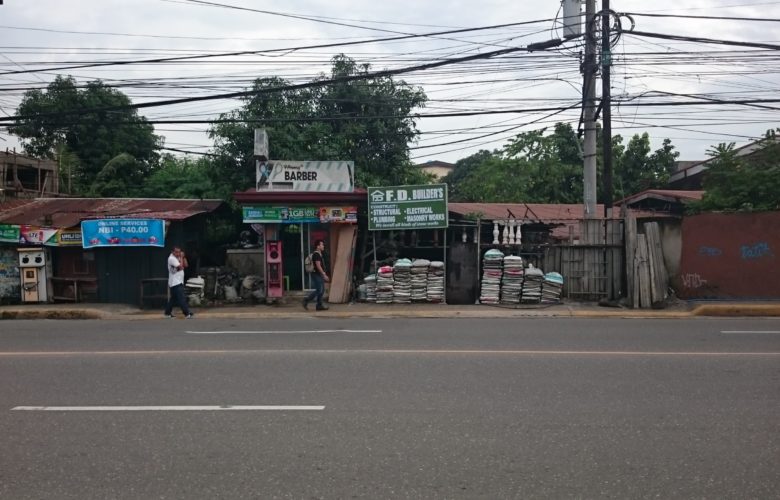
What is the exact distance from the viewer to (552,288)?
15352mm

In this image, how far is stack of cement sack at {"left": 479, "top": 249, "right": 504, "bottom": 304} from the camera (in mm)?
15562

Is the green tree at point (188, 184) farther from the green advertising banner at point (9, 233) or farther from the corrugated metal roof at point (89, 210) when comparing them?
the green advertising banner at point (9, 233)

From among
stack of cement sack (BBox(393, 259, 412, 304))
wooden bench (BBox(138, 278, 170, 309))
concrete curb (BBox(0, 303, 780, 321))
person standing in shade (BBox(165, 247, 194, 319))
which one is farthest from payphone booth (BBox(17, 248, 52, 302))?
stack of cement sack (BBox(393, 259, 412, 304))

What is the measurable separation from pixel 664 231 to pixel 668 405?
10.6 meters

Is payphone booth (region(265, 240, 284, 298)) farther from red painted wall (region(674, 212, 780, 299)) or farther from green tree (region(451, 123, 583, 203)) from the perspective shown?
green tree (region(451, 123, 583, 203))

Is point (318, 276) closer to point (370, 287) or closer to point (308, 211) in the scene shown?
point (370, 287)

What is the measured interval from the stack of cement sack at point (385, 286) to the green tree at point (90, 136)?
18078mm

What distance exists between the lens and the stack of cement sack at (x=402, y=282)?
1579cm

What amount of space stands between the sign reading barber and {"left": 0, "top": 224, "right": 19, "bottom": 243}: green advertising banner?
626 centimetres

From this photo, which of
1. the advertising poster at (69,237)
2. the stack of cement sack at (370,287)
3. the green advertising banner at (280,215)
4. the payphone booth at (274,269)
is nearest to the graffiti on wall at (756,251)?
the stack of cement sack at (370,287)

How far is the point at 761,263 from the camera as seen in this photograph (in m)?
14.9

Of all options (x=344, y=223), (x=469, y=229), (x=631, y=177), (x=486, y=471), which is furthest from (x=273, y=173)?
(x=631, y=177)

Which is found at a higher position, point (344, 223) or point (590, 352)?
point (344, 223)

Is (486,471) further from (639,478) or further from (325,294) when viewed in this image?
(325,294)
